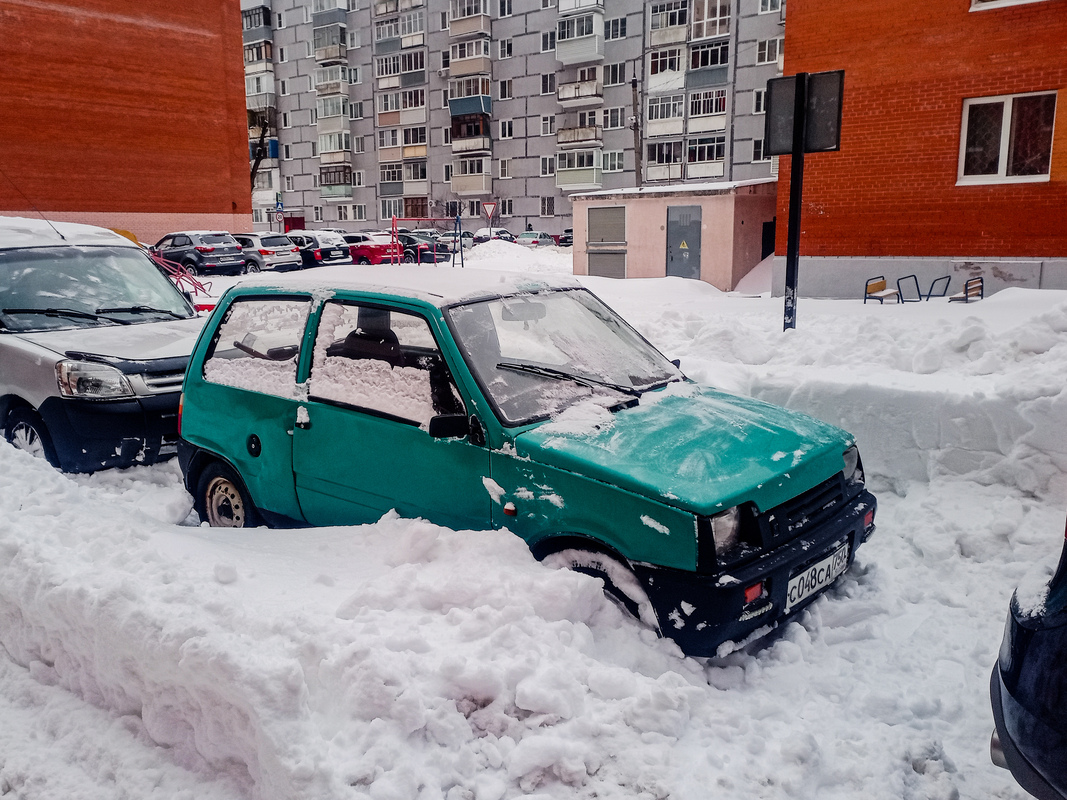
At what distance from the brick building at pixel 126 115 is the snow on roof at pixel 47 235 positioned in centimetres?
2530

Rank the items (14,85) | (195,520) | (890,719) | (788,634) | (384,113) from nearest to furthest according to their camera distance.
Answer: (890,719) → (788,634) → (195,520) → (14,85) → (384,113)

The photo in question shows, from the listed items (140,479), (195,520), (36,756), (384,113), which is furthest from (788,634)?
(384,113)

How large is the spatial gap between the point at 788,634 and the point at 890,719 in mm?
576

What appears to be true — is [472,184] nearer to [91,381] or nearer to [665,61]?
[665,61]

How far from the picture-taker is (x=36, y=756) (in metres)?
2.79

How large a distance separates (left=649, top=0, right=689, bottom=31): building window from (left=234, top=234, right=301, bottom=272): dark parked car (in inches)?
1119

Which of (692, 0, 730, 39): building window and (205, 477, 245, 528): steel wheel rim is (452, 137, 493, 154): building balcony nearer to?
(692, 0, 730, 39): building window

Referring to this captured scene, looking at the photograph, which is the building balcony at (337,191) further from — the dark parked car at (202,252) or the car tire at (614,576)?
the car tire at (614,576)

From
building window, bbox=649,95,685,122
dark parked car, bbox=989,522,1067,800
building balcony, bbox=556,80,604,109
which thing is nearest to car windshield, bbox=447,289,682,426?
dark parked car, bbox=989,522,1067,800

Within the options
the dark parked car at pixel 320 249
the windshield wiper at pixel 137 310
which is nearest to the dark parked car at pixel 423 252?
the dark parked car at pixel 320 249

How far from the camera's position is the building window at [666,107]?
46.7m

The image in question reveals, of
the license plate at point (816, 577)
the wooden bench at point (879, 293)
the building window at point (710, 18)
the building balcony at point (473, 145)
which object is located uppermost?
the building window at point (710, 18)

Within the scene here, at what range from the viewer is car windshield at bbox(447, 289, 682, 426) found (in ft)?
12.3

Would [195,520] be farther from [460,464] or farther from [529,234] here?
[529,234]
